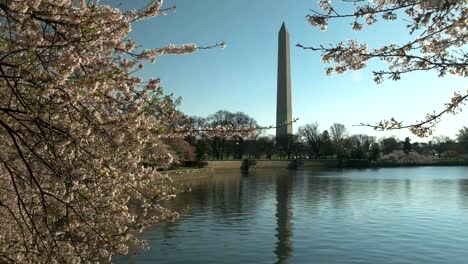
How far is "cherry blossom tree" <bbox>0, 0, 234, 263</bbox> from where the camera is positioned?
4.04 m

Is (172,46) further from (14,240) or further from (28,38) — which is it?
(14,240)

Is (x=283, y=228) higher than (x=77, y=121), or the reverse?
(x=77, y=121)

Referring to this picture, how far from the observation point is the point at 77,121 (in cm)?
434

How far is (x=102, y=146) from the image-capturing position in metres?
→ 4.79

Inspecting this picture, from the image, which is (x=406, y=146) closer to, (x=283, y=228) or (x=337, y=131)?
(x=337, y=131)

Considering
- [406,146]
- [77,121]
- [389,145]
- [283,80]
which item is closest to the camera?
[77,121]

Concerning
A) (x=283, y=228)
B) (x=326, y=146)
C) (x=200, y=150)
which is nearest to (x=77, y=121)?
(x=283, y=228)

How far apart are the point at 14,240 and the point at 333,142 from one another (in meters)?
101

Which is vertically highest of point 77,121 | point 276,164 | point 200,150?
point 200,150

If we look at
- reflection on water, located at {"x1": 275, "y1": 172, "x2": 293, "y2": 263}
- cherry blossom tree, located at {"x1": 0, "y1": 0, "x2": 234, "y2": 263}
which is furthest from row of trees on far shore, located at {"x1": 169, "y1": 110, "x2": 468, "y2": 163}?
cherry blossom tree, located at {"x1": 0, "y1": 0, "x2": 234, "y2": 263}

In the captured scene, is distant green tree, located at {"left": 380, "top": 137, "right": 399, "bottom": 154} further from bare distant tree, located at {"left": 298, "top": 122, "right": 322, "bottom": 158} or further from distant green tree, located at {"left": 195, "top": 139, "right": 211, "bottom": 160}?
distant green tree, located at {"left": 195, "top": 139, "right": 211, "bottom": 160}

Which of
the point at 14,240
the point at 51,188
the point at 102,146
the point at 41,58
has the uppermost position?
the point at 41,58

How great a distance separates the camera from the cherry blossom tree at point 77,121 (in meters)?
4.04

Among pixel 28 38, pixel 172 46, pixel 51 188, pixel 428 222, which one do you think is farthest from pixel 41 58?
pixel 428 222
